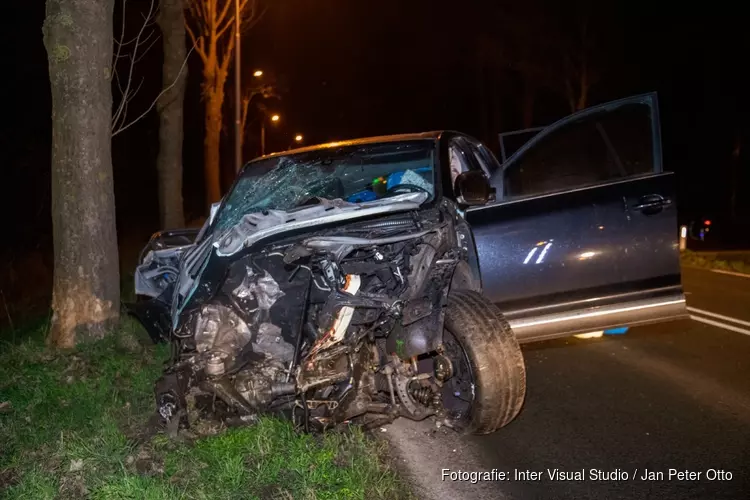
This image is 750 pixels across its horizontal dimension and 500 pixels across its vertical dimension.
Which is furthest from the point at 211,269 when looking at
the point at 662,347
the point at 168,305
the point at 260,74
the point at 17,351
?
the point at 260,74

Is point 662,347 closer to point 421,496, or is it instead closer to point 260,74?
point 421,496

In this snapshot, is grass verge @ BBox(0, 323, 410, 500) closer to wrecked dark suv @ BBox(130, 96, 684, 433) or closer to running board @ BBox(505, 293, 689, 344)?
wrecked dark suv @ BBox(130, 96, 684, 433)

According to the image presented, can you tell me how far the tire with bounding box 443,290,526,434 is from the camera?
12.6ft

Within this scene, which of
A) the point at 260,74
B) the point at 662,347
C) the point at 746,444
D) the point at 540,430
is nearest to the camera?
the point at 746,444

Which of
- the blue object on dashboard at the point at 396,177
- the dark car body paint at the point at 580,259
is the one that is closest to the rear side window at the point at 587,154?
the dark car body paint at the point at 580,259

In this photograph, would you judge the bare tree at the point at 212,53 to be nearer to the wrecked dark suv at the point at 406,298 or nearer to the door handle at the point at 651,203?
the wrecked dark suv at the point at 406,298

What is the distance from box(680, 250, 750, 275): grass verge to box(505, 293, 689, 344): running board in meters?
Answer: 9.22

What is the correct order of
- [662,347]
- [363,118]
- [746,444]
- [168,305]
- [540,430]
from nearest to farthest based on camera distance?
[746,444] < [540,430] < [168,305] < [662,347] < [363,118]

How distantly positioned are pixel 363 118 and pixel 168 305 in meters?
61.7

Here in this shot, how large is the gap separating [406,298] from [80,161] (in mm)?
3563

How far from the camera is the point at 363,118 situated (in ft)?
216

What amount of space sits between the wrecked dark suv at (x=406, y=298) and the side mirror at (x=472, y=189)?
0.04 feet

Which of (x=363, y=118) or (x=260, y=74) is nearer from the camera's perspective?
(x=260, y=74)

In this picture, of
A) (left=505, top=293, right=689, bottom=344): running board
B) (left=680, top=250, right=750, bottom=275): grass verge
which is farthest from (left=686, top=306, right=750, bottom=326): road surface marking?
(left=680, top=250, right=750, bottom=275): grass verge
